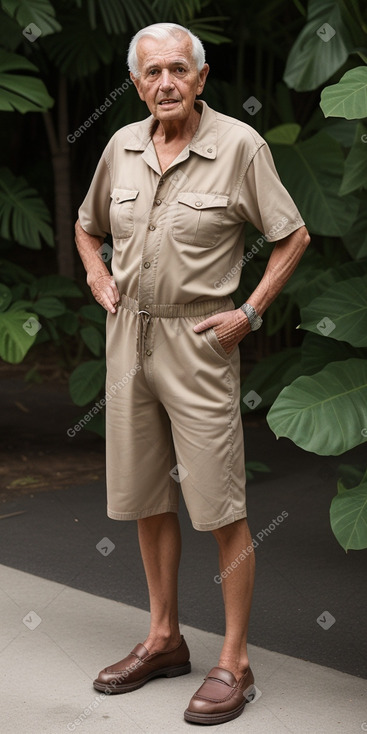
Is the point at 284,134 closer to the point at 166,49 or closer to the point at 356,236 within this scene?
the point at 356,236

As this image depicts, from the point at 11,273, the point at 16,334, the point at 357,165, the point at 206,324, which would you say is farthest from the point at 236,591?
the point at 11,273

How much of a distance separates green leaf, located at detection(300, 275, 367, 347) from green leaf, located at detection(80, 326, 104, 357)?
195cm

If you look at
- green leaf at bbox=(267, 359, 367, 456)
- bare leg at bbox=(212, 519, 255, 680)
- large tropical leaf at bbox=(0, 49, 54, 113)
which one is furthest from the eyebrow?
large tropical leaf at bbox=(0, 49, 54, 113)

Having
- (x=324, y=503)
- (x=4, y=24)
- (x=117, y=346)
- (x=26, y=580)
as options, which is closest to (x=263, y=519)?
(x=324, y=503)

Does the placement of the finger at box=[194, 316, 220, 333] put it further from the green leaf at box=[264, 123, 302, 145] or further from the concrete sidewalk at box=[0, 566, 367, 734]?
the green leaf at box=[264, 123, 302, 145]

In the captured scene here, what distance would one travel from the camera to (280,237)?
3.26 m

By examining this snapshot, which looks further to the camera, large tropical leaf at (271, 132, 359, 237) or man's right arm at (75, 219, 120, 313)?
large tropical leaf at (271, 132, 359, 237)

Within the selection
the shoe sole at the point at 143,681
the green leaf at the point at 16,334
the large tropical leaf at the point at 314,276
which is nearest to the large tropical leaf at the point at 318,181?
the large tropical leaf at the point at 314,276

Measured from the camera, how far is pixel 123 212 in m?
3.32

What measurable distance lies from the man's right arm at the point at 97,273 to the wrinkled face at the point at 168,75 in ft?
1.73

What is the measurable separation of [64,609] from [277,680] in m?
0.95

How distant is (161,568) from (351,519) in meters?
0.65

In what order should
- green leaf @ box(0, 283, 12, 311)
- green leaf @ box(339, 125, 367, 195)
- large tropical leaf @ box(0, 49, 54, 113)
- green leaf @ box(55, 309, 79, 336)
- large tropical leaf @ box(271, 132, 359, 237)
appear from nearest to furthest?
green leaf @ box(339, 125, 367, 195), large tropical leaf @ box(271, 132, 359, 237), large tropical leaf @ box(0, 49, 54, 113), green leaf @ box(0, 283, 12, 311), green leaf @ box(55, 309, 79, 336)

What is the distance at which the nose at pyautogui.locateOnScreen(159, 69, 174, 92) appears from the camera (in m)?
3.16
